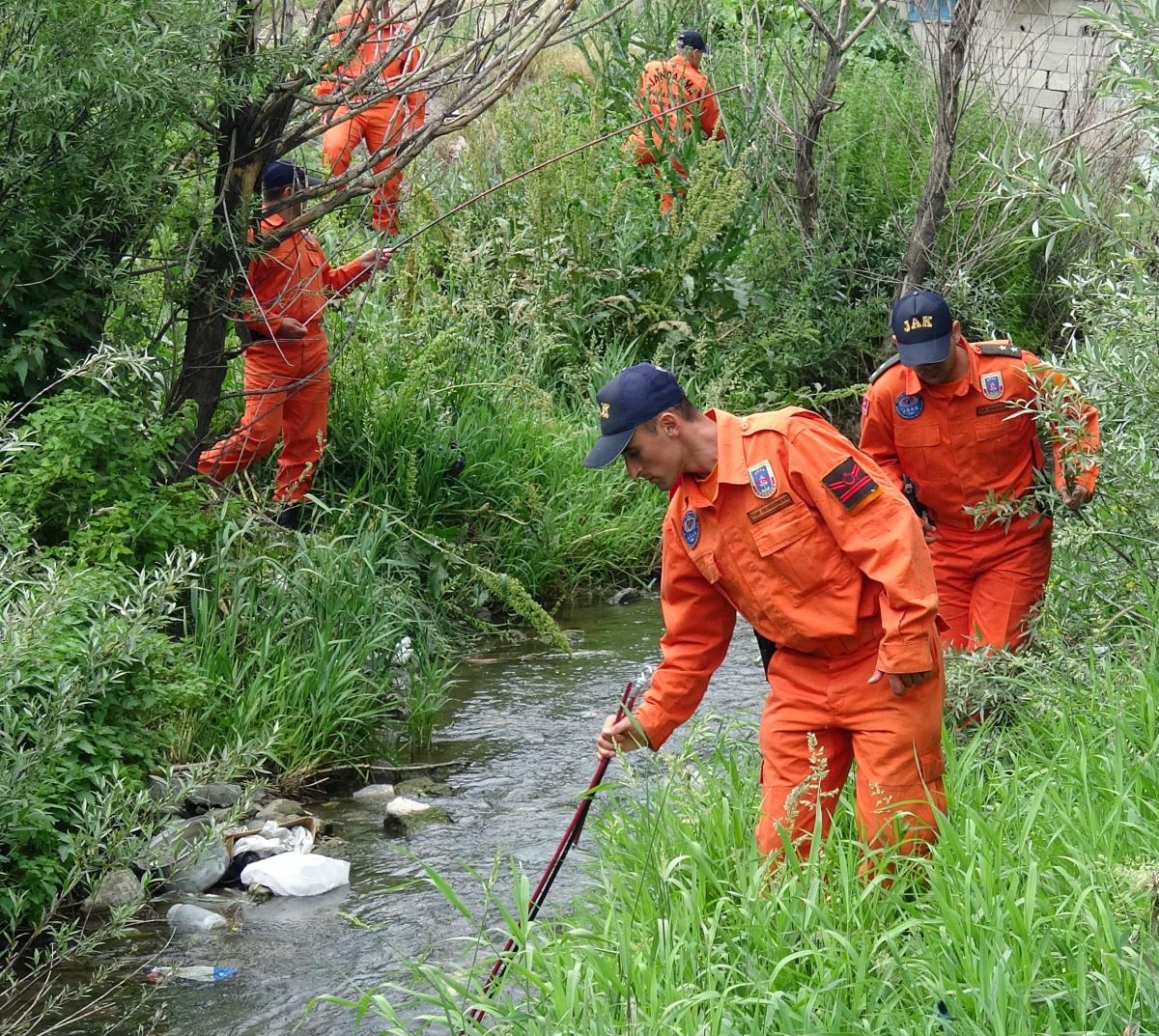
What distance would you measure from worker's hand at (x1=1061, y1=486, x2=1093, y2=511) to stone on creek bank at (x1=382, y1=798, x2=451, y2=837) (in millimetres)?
2568

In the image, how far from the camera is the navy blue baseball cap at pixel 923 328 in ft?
18.9

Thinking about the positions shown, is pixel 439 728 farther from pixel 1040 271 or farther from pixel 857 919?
pixel 1040 271

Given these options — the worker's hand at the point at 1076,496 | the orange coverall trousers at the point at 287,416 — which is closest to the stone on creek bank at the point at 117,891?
the orange coverall trousers at the point at 287,416

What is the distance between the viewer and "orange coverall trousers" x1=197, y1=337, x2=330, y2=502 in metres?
7.76

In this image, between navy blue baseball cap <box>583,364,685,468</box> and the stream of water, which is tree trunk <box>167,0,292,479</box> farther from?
navy blue baseball cap <box>583,364,685,468</box>

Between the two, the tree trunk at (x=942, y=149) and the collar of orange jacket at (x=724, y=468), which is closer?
the collar of orange jacket at (x=724, y=468)

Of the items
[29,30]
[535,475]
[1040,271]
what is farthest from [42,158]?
[1040,271]

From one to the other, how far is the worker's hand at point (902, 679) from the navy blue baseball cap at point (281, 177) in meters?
3.95

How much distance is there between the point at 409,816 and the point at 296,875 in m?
0.72

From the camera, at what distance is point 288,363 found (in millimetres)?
7664

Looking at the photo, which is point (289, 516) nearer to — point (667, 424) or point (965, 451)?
point (965, 451)

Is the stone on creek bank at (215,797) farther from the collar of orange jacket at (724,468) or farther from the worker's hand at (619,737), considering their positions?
the collar of orange jacket at (724,468)

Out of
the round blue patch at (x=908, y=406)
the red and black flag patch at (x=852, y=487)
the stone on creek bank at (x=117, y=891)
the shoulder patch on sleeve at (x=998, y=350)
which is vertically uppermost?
the red and black flag patch at (x=852, y=487)

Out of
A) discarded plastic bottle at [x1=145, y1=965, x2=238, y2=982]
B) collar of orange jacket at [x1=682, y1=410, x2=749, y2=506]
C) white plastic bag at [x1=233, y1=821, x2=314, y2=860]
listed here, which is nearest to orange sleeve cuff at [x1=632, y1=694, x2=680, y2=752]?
collar of orange jacket at [x1=682, y1=410, x2=749, y2=506]
